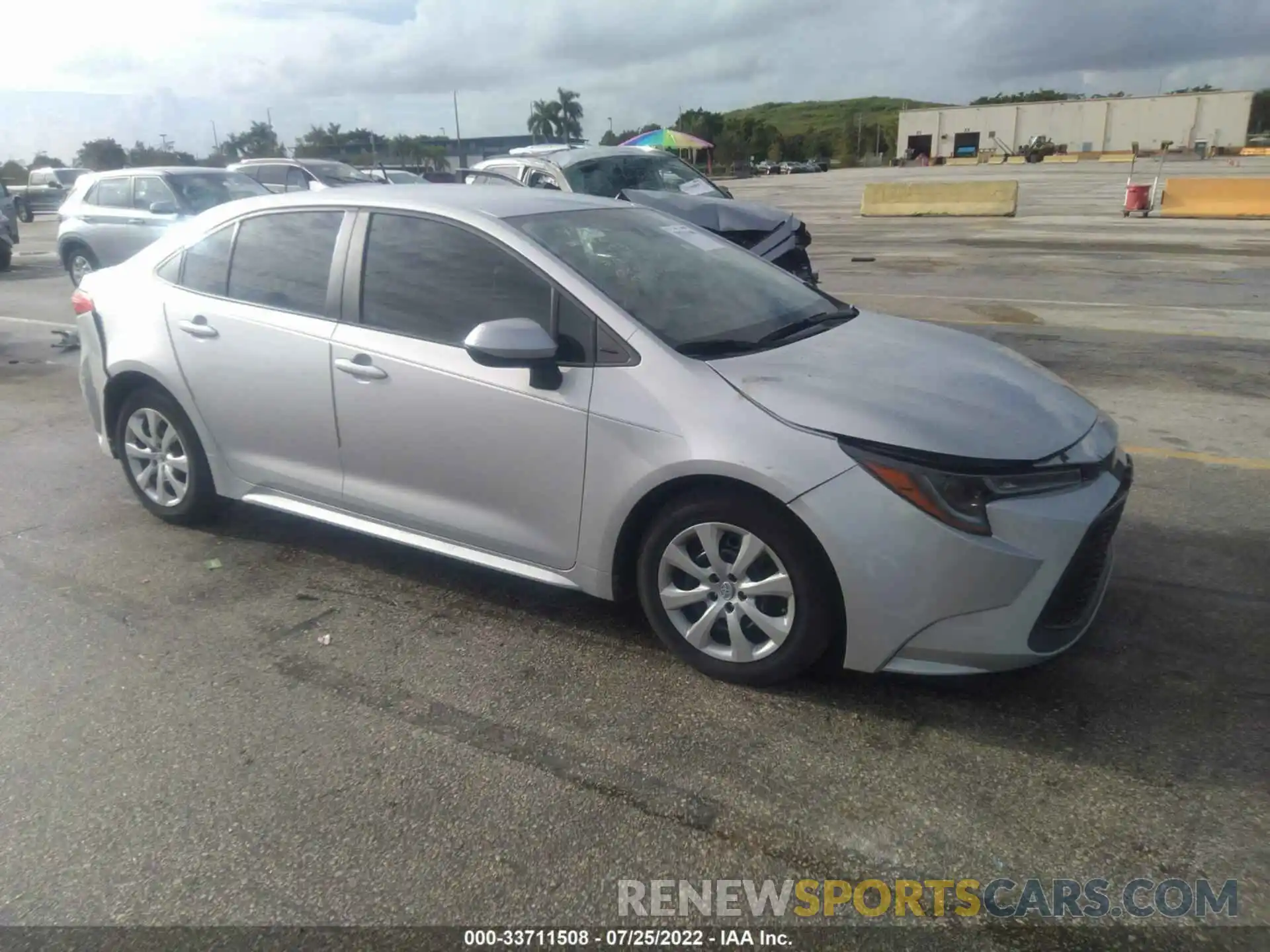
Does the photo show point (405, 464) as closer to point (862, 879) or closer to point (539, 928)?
point (539, 928)

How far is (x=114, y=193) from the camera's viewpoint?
1376 centimetres

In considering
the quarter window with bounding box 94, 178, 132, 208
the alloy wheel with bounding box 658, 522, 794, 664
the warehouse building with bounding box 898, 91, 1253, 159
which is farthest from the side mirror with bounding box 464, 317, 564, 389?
the warehouse building with bounding box 898, 91, 1253, 159

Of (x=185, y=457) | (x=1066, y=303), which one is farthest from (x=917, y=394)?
(x=1066, y=303)

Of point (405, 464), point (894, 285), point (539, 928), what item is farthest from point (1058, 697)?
point (894, 285)

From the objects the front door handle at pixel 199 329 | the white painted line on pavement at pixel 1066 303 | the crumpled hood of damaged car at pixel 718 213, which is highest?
the crumpled hood of damaged car at pixel 718 213

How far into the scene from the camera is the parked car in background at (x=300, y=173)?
19516 millimetres

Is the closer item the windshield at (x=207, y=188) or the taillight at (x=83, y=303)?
the taillight at (x=83, y=303)

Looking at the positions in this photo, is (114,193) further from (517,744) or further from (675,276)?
(517,744)

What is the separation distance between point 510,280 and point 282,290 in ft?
4.05

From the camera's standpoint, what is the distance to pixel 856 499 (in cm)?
300

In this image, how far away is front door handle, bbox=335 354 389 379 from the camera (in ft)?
12.9

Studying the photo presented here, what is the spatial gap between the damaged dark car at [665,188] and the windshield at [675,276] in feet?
12.6

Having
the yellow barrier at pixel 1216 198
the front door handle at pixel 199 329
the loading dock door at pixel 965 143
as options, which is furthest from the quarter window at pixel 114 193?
the loading dock door at pixel 965 143

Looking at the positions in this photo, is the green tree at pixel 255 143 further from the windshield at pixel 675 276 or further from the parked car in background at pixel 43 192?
the windshield at pixel 675 276
